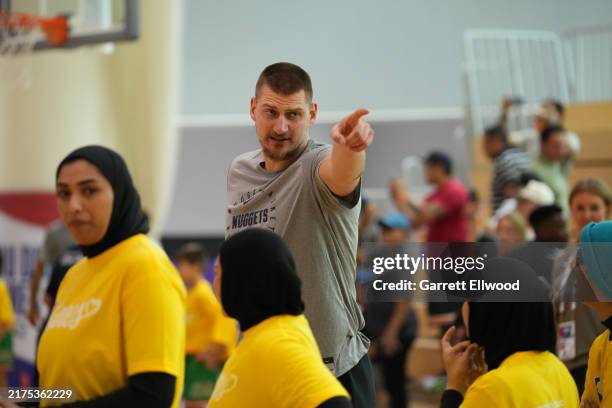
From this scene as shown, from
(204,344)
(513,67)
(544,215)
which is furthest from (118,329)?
(513,67)

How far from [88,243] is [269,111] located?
2.06 feet

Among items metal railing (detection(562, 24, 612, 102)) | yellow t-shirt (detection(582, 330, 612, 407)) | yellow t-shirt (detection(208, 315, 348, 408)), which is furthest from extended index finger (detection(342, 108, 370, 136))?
metal railing (detection(562, 24, 612, 102))

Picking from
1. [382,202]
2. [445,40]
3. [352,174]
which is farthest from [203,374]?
[445,40]

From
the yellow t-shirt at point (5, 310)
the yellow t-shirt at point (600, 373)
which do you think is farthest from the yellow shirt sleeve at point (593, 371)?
the yellow t-shirt at point (5, 310)

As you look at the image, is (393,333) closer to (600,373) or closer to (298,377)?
(600,373)

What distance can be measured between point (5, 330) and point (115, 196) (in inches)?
271

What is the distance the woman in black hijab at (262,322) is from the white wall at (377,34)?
23.3 feet

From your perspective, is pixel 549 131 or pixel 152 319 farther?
pixel 549 131

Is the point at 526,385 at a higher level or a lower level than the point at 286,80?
lower

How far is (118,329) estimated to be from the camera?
98.6 inches

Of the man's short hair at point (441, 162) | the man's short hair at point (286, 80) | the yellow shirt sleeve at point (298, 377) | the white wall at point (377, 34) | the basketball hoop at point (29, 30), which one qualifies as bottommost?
the yellow shirt sleeve at point (298, 377)

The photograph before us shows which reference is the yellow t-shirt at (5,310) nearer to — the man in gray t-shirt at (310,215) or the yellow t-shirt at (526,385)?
the man in gray t-shirt at (310,215)

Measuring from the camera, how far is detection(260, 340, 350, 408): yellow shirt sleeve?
189cm

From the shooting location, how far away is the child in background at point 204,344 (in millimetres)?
6852
